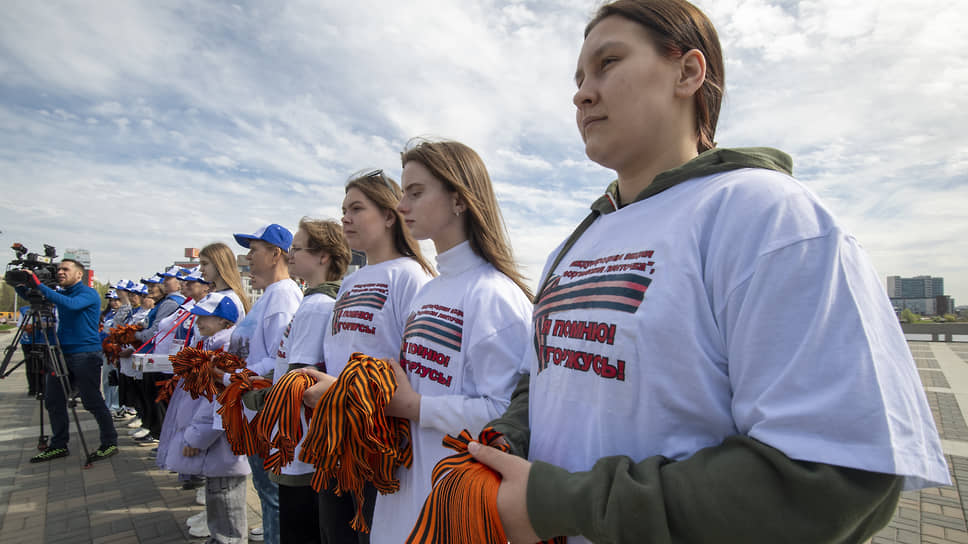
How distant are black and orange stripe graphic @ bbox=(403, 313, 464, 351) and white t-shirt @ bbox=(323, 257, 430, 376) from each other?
0.40 metres

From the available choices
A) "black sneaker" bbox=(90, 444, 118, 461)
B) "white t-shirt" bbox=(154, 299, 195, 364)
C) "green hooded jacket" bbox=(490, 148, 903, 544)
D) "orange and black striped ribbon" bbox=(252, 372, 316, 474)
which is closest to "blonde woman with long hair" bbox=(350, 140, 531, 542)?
"orange and black striped ribbon" bbox=(252, 372, 316, 474)

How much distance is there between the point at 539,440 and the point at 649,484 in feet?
1.16

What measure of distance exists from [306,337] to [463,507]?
2.00 meters

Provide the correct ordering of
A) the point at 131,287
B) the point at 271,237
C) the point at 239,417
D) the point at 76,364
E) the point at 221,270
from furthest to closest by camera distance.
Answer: the point at 131,287 → the point at 76,364 → the point at 221,270 → the point at 271,237 → the point at 239,417

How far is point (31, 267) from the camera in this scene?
6234 millimetres

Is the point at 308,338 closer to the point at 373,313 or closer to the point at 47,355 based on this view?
the point at 373,313

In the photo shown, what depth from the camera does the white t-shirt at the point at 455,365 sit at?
161 centimetres

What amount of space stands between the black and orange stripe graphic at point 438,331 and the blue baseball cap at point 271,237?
86.9 inches

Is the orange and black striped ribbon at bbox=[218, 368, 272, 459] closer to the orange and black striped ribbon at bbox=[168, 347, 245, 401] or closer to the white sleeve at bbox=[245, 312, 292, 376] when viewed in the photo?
the orange and black striped ribbon at bbox=[168, 347, 245, 401]

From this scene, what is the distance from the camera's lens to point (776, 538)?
665mm

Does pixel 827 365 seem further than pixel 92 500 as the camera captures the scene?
No

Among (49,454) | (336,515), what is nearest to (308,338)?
(336,515)

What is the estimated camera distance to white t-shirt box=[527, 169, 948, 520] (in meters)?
0.64

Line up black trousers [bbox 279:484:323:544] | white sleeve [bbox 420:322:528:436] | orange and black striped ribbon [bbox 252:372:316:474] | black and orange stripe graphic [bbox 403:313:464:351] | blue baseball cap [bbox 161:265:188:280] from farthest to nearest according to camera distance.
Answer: blue baseball cap [bbox 161:265:188:280] < black trousers [bbox 279:484:323:544] < orange and black striped ribbon [bbox 252:372:316:474] < black and orange stripe graphic [bbox 403:313:464:351] < white sleeve [bbox 420:322:528:436]
